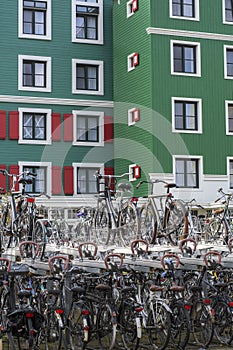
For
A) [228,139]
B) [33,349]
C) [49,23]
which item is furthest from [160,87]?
[33,349]

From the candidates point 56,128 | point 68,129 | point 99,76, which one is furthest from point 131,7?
point 56,128

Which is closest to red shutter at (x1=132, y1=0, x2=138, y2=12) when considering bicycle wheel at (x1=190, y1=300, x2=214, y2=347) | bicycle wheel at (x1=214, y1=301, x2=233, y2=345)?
bicycle wheel at (x1=214, y1=301, x2=233, y2=345)

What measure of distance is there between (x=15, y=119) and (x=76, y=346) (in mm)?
21385

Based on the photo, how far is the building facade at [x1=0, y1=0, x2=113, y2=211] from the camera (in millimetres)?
32438

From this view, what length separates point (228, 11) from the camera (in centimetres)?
3275

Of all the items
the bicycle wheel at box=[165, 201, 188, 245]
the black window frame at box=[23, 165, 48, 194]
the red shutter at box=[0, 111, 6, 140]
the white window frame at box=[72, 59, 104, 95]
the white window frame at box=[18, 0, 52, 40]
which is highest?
the white window frame at box=[18, 0, 52, 40]

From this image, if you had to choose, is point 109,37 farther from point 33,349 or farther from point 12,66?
point 33,349

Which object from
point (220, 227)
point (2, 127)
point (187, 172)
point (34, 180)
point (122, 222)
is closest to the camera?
point (122, 222)

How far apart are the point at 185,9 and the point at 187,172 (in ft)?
24.7

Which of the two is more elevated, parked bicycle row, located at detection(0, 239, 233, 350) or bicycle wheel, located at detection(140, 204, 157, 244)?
bicycle wheel, located at detection(140, 204, 157, 244)

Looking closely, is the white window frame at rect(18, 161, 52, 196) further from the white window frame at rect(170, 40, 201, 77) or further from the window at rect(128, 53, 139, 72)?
the white window frame at rect(170, 40, 201, 77)

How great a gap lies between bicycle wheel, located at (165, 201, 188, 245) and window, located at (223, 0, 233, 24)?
21.2 metres

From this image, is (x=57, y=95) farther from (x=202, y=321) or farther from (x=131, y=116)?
(x=202, y=321)

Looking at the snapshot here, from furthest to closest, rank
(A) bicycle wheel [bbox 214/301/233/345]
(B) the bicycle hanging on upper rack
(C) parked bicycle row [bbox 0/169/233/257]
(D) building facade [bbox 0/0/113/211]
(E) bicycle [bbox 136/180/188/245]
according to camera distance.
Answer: (D) building facade [bbox 0/0/113/211] < (B) the bicycle hanging on upper rack < (C) parked bicycle row [bbox 0/169/233/257] < (A) bicycle wheel [bbox 214/301/233/345] < (E) bicycle [bbox 136/180/188/245]
